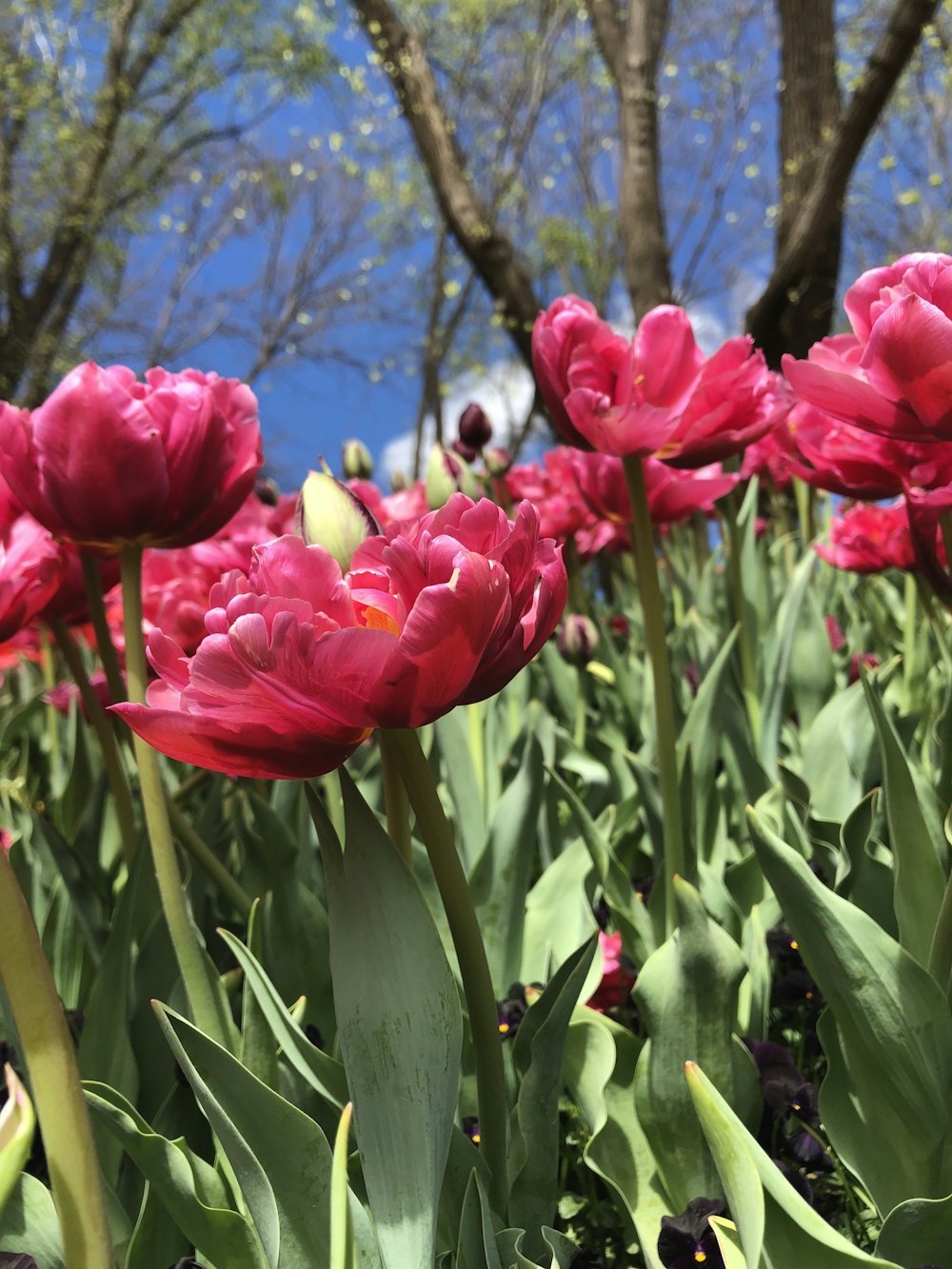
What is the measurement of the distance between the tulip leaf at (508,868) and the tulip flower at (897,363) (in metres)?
0.41

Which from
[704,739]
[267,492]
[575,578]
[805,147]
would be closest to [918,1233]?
[704,739]

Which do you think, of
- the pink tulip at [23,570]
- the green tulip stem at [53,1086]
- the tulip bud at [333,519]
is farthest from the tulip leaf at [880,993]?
the pink tulip at [23,570]

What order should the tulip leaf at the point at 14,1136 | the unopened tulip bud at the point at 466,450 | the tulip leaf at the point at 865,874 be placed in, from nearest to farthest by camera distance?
the tulip leaf at the point at 14,1136 → the tulip leaf at the point at 865,874 → the unopened tulip bud at the point at 466,450

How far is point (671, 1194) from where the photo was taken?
2.55 feet

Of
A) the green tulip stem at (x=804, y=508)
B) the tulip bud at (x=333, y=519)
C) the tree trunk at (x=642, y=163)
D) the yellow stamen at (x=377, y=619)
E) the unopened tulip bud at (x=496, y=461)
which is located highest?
the tree trunk at (x=642, y=163)

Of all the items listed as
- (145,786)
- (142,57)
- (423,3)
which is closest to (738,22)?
(423,3)

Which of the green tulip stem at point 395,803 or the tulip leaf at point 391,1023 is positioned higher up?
the green tulip stem at point 395,803

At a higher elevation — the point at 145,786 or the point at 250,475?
the point at 250,475

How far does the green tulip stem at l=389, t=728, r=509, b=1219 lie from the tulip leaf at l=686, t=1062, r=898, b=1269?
0.35ft

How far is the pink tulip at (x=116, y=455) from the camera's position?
74 cm

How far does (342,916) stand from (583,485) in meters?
0.94

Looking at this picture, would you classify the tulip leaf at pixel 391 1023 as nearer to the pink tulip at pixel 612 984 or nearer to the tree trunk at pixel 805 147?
the pink tulip at pixel 612 984

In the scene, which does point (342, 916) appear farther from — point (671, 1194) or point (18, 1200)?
point (671, 1194)

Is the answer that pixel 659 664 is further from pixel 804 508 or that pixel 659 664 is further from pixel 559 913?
pixel 804 508
